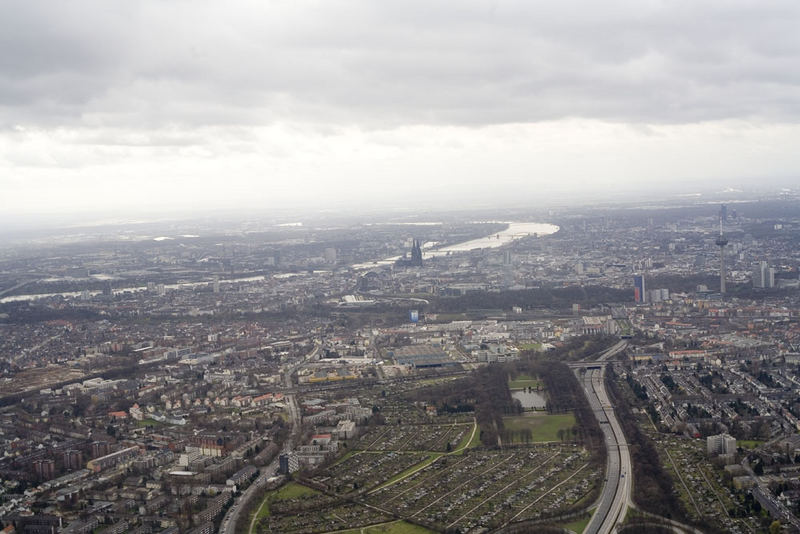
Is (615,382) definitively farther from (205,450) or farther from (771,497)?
(205,450)

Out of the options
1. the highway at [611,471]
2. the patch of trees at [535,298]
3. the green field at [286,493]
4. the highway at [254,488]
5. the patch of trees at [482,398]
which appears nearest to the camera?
the highway at [611,471]

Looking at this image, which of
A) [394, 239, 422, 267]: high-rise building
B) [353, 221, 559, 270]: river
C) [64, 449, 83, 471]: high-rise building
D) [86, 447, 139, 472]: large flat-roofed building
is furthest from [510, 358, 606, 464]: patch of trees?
[353, 221, 559, 270]: river

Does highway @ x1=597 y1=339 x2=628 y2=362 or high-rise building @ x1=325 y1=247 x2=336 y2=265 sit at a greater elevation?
high-rise building @ x1=325 y1=247 x2=336 y2=265

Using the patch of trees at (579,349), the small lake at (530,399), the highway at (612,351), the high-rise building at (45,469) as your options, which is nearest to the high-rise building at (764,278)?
the patch of trees at (579,349)

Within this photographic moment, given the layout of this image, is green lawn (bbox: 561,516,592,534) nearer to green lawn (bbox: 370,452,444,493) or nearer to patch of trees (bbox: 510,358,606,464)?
patch of trees (bbox: 510,358,606,464)

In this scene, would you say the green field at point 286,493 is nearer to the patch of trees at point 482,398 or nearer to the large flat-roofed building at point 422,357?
the patch of trees at point 482,398
